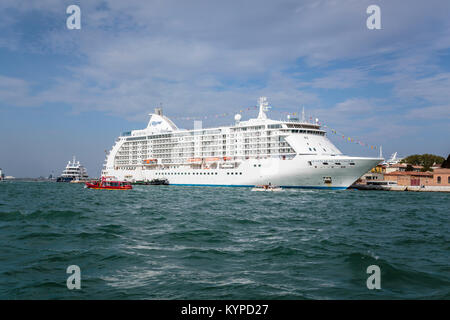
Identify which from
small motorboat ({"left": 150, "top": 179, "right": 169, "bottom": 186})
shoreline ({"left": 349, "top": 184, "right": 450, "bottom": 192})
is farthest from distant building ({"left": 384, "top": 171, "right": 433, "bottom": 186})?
small motorboat ({"left": 150, "top": 179, "right": 169, "bottom": 186})

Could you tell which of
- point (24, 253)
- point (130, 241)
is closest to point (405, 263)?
point (130, 241)

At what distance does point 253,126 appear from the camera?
60.9 m

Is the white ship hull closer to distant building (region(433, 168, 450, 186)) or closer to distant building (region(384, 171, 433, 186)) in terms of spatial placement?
distant building (region(433, 168, 450, 186))

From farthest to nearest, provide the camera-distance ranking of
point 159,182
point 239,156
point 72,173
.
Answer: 1. point 72,173
2. point 159,182
3. point 239,156

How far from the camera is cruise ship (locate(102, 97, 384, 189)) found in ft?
160

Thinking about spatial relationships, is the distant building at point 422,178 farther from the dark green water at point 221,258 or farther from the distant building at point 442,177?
the dark green water at point 221,258

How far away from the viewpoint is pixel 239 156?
60.4 metres

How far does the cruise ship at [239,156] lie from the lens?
48.8 metres

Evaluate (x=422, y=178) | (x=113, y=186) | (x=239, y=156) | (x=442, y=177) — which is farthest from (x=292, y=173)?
(x=422, y=178)

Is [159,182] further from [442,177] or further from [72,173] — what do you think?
[72,173]
